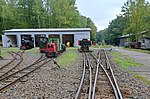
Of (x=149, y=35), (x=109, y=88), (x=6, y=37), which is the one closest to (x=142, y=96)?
(x=109, y=88)

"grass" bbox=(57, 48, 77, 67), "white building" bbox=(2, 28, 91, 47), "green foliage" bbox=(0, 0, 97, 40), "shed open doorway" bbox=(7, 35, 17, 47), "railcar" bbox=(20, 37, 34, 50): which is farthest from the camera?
"green foliage" bbox=(0, 0, 97, 40)

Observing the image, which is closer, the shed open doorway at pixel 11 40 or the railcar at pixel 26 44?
the railcar at pixel 26 44

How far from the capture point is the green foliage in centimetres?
5478

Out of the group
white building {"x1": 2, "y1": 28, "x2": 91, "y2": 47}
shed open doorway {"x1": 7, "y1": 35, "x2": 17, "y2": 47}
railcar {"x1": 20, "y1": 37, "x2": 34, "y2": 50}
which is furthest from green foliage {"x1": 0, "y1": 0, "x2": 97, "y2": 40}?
railcar {"x1": 20, "y1": 37, "x2": 34, "y2": 50}

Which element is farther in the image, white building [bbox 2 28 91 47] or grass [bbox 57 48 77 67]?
white building [bbox 2 28 91 47]

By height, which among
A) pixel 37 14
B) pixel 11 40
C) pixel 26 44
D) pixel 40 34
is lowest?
pixel 26 44

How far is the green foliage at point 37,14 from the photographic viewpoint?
180ft

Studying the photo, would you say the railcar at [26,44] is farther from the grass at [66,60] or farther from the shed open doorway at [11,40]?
the grass at [66,60]

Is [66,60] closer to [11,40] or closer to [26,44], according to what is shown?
[26,44]

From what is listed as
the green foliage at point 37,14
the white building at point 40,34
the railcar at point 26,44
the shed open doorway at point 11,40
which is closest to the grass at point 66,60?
the railcar at point 26,44

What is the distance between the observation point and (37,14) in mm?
58656

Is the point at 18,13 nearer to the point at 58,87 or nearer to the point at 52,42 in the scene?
the point at 52,42

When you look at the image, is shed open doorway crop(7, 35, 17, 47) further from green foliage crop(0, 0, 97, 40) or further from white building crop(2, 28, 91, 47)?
green foliage crop(0, 0, 97, 40)

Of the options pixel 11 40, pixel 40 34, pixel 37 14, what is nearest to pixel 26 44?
pixel 40 34
